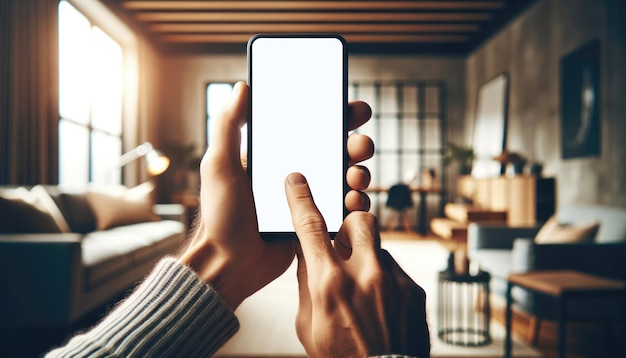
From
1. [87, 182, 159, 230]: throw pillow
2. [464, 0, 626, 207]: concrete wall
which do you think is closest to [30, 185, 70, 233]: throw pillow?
[87, 182, 159, 230]: throw pillow

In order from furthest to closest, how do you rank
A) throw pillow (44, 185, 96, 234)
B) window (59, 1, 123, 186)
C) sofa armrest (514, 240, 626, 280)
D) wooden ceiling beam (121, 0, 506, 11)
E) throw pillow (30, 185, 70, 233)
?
wooden ceiling beam (121, 0, 506, 11) → window (59, 1, 123, 186) → throw pillow (44, 185, 96, 234) → throw pillow (30, 185, 70, 233) → sofa armrest (514, 240, 626, 280)

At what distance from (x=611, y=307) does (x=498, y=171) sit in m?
3.59

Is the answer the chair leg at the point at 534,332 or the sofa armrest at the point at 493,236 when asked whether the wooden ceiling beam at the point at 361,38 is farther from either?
the chair leg at the point at 534,332

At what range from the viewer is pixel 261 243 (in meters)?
0.77

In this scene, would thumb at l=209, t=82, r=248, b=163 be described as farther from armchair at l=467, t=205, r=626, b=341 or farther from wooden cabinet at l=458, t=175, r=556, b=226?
wooden cabinet at l=458, t=175, r=556, b=226

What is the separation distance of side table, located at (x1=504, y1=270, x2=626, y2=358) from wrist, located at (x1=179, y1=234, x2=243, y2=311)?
64.1 inches

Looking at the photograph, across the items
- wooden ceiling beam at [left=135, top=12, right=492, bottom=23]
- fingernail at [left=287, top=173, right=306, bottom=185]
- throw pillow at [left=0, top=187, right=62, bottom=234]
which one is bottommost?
throw pillow at [left=0, top=187, right=62, bottom=234]

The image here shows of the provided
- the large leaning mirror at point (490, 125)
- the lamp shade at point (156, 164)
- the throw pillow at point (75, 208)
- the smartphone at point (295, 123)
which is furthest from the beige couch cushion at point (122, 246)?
the large leaning mirror at point (490, 125)

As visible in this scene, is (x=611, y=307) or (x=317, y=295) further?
(x=611, y=307)

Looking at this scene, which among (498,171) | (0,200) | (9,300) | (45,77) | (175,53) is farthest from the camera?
(175,53)

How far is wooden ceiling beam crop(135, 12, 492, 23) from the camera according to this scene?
245 inches

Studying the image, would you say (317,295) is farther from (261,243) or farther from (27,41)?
(27,41)

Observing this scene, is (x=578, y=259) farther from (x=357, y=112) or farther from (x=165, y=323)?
(x=165, y=323)

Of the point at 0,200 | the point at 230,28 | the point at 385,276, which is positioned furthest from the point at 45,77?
the point at 385,276
